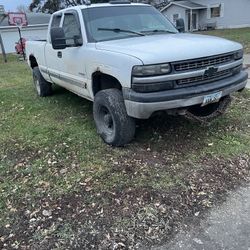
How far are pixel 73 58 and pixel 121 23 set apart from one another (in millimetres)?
917

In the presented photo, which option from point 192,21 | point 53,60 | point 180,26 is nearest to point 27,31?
point 192,21

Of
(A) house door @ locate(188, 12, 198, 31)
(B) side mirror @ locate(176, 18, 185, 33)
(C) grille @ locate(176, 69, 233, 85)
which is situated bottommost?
(A) house door @ locate(188, 12, 198, 31)

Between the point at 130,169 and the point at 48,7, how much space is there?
45096mm

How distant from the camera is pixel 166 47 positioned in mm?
4109

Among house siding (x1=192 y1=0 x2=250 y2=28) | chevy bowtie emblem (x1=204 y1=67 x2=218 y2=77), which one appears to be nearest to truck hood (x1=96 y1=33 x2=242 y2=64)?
chevy bowtie emblem (x1=204 y1=67 x2=218 y2=77)

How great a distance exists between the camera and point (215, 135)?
4965 millimetres

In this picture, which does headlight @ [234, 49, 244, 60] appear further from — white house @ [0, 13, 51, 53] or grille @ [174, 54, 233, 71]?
white house @ [0, 13, 51, 53]

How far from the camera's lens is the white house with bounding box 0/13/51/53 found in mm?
30453

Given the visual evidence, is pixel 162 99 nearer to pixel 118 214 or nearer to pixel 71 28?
pixel 118 214

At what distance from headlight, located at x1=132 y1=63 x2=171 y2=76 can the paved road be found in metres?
1.58

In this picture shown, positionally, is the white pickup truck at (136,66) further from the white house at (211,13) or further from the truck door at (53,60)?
the white house at (211,13)

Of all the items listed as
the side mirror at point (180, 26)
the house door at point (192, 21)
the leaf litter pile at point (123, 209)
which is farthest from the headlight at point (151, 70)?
the house door at point (192, 21)

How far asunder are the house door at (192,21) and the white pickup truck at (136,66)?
30706mm

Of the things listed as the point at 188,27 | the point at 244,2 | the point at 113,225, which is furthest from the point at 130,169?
the point at 188,27
